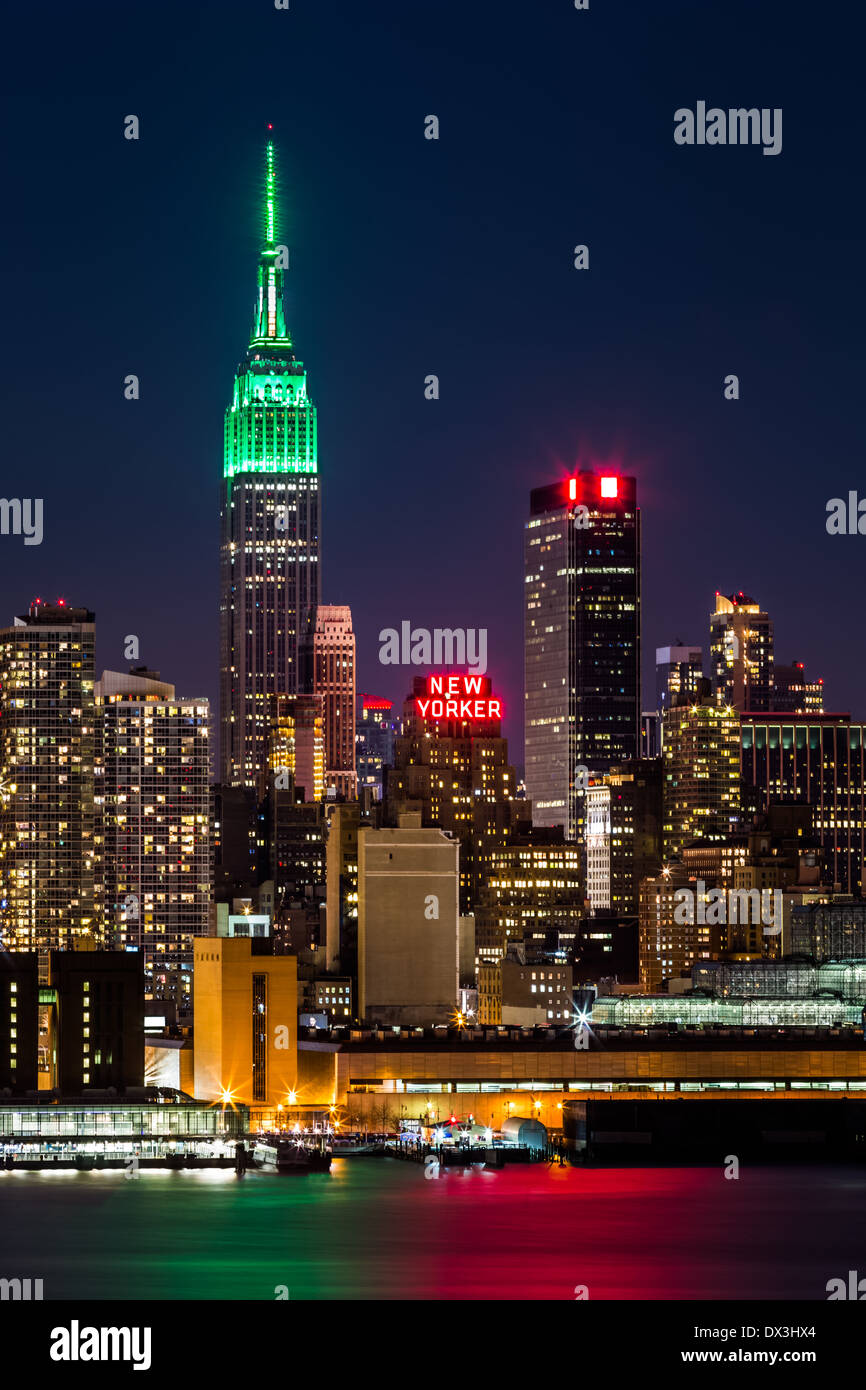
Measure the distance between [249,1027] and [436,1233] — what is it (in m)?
37.4

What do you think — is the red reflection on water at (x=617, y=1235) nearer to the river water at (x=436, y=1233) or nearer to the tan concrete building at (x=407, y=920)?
the river water at (x=436, y=1233)

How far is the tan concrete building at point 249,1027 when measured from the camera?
461 feet

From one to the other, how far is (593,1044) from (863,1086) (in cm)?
1321

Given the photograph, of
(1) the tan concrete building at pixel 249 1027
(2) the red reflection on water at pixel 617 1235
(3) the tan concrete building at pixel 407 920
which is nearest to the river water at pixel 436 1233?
(2) the red reflection on water at pixel 617 1235

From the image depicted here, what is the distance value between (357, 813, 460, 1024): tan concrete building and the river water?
62410mm

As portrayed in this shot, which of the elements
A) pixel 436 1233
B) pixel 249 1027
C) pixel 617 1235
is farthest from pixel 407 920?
pixel 617 1235

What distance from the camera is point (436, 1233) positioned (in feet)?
344

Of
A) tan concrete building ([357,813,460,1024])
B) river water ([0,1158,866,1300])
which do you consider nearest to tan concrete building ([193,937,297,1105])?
river water ([0,1158,866,1300])

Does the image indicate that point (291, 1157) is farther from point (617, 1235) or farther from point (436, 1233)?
point (617, 1235)

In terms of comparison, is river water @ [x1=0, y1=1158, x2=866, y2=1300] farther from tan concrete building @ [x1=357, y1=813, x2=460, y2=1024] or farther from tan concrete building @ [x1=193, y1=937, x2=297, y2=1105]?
tan concrete building @ [x1=357, y1=813, x2=460, y2=1024]

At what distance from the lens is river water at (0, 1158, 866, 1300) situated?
93.3 metres
